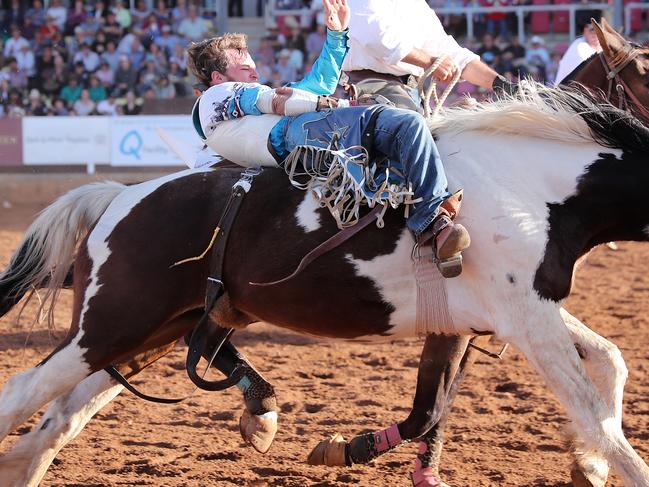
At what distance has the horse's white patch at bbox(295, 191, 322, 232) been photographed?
382cm

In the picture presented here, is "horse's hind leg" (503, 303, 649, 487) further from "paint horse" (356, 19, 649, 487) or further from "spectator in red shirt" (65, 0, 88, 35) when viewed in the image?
"spectator in red shirt" (65, 0, 88, 35)

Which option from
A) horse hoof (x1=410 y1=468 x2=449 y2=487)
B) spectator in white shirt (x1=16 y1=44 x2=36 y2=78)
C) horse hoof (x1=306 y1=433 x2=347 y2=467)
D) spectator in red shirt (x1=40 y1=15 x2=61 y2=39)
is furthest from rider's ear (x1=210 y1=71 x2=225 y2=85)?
spectator in red shirt (x1=40 y1=15 x2=61 y2=39)

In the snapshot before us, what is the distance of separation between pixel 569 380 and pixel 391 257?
799mm

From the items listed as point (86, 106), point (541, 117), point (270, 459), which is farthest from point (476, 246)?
point (86, 106)

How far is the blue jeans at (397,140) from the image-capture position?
3.60 metres

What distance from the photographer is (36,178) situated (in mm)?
15406

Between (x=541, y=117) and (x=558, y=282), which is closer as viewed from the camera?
(x=558, y=282)

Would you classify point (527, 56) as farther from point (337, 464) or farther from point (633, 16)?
point (337, 464)

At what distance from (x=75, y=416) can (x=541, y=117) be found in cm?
241

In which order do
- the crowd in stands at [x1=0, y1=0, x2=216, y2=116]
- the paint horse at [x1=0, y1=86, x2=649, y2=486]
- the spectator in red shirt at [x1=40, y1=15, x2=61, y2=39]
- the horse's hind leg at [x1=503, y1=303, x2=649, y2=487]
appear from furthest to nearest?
the spectator in red shirt at [x1=40, y1=15, x2=61, y2=39] < the crowd in stands at [x1=0, y1=0, x2=216, y2=116] < the paint horse at [x1=0, y1=86, x2=649, y2=486] < the horse's hind leg at [x1=503, y1=303, x2=649, y2=487]

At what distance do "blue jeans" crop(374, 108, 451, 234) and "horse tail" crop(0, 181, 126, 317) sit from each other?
128 cm

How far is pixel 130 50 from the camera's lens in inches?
730

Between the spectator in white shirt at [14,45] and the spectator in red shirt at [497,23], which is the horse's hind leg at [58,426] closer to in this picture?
the spectator in red shirt at [497,23]

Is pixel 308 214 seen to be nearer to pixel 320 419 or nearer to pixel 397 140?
pixel 397 140
